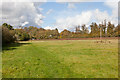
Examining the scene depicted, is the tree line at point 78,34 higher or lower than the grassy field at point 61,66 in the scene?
higher

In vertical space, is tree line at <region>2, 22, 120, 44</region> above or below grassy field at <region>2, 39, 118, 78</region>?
above

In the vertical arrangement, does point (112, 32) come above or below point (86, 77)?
above

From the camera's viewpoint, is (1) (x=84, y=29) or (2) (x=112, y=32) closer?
(2) (x=112, y=32)

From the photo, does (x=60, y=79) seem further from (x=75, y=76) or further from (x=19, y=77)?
(x=19, y=77)

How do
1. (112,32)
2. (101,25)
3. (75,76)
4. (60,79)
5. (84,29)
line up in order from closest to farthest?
(60,79), (75,76), (112,32), (101,25), (84,29)

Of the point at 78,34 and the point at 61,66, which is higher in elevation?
the point at 78,34

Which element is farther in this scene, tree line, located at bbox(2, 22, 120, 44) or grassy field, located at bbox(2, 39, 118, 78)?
tree line, located at bbox(2, 22, 120, 44)

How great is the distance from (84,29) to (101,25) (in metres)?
17.9

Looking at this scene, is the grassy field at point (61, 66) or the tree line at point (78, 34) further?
the tree line at point (78, 34)

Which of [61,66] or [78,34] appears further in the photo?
[78,34]

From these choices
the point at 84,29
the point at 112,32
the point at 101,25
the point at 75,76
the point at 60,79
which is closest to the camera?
the point at 60,79

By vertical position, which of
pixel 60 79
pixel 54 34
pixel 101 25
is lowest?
pixel 60 79

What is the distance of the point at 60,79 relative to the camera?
5.13 m

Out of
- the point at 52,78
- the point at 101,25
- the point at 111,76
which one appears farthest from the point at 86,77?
the point at 101,25
